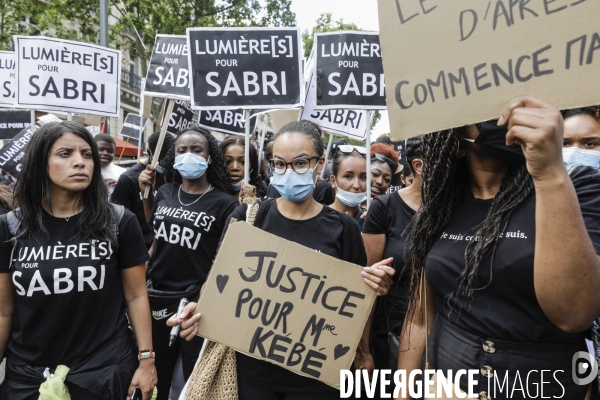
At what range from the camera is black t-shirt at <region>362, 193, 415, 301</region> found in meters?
2.85

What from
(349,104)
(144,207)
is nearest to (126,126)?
(144,207)

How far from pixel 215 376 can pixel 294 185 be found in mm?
1055

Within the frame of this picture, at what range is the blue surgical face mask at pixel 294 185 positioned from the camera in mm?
2613

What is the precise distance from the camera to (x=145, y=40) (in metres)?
16.4

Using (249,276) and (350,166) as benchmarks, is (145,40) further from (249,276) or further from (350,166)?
(249,276)

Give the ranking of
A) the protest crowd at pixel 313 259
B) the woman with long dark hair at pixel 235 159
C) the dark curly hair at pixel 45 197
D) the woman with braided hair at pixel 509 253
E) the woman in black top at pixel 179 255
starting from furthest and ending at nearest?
the woman with long dark hair at pixel 235 159
the woman in black top at pixel 179 255
the dark curly hair at pixel 45 197
the protest crowd at pixel 313 259
the woman with braided hair at pixel 509 253

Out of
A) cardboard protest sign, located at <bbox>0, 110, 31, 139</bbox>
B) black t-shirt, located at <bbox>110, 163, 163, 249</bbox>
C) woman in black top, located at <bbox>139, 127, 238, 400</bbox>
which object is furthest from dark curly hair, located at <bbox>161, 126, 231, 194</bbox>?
cardboard protest sign, located at <bbox>0, 110, 31, 139</bbox>

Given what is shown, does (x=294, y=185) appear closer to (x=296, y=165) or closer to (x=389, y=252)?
(x=296, y=165)

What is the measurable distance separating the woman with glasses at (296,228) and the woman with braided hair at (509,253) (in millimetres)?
536

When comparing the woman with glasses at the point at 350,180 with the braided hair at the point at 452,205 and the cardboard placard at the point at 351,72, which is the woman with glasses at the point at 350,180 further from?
the braided hair at the point at 452,205

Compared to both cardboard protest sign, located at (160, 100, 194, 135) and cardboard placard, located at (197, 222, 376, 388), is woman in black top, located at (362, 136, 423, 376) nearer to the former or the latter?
cardboard placard, located at (197, 222, 376, 388)

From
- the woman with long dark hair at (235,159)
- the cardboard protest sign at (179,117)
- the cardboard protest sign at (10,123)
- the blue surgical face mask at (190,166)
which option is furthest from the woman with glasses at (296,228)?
the cardboard protest sign at (10,123)

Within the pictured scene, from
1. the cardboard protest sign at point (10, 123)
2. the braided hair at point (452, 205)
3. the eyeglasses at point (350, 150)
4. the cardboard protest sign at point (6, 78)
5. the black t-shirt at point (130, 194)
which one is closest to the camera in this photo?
the braided hair at point (452, 205)

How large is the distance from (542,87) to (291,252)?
1.36m
